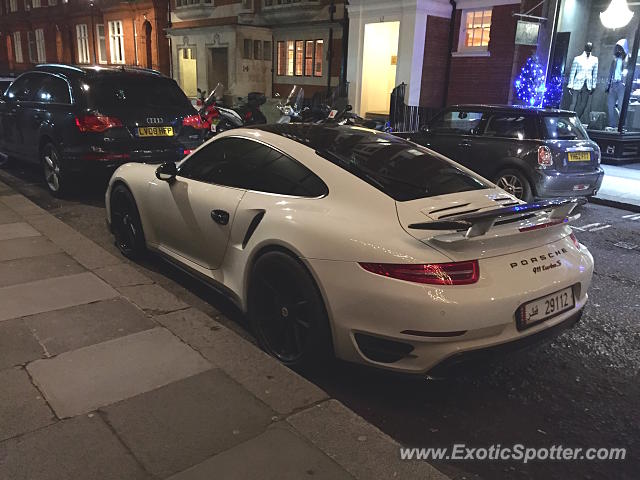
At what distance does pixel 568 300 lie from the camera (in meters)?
3.26

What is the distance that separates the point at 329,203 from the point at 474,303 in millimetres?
1038

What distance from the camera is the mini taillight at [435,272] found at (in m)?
2.80

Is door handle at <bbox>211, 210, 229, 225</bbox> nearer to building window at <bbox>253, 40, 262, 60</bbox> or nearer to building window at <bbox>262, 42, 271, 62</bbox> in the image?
building window at <bbox>253, 40, 262, 60</bbox>

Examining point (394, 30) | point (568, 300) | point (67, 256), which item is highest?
point (394, 30)

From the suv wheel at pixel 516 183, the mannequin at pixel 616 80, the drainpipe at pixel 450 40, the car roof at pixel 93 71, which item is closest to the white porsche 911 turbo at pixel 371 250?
the car roof at pixel 93 71

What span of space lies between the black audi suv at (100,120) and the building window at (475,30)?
1047 centimetres

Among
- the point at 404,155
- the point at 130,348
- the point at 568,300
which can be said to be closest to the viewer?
the point at 568,300

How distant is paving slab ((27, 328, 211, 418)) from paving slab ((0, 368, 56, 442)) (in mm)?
49

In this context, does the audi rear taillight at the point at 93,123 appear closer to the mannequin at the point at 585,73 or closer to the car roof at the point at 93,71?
the car roof at the point at 93,71

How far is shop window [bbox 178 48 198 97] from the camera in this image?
26.7 meters

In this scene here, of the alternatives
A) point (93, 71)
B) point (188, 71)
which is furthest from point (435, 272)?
point (188, 71)

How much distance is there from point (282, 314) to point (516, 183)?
19.7 ft

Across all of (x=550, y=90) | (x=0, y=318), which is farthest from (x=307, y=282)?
(x=550, y=90)

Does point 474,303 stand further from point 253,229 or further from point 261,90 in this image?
point 261,90
